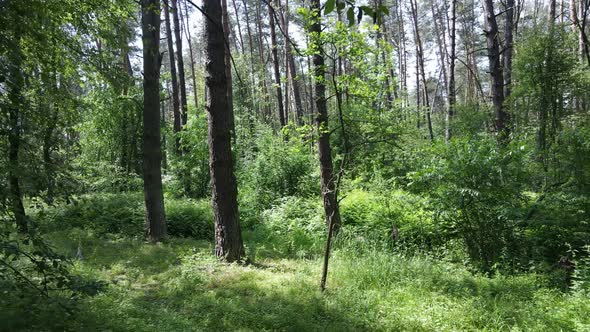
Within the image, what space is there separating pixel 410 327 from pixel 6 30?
470 cm

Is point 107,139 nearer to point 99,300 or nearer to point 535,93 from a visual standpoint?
point 99,300

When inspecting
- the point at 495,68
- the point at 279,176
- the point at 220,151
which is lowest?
the point at 279,176

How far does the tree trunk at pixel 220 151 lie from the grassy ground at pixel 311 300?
16.6 inches

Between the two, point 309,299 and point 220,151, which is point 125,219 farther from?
point 309,299

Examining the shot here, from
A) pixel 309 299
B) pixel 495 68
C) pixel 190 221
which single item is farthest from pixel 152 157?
pixel 495 68

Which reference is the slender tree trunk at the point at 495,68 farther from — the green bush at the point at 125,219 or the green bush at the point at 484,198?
the green bush at the point at 125,219

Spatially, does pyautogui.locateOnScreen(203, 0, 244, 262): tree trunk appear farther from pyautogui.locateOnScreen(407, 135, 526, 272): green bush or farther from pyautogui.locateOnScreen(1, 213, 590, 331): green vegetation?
pyautogui.locateOnScreen(407, 135, 526, 272): green bush

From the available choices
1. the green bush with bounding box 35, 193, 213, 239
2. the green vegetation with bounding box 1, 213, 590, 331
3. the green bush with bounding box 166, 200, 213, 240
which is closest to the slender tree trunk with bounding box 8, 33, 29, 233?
the green vegetation with bounding box 1, 213, 590, 331

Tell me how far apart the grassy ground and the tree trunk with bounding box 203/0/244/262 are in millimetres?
422

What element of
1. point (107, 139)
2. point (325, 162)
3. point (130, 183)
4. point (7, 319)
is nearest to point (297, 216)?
point (325, 162)

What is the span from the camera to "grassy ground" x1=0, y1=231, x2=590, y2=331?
159 inches

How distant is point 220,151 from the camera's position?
20.6ft

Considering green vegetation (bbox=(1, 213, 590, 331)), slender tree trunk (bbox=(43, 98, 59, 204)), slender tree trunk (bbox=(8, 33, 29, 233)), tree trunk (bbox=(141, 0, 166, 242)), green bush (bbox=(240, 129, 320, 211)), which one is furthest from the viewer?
green bush (bbox=(240, 129, 320, 211))

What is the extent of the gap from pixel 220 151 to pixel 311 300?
2841 millimetres
